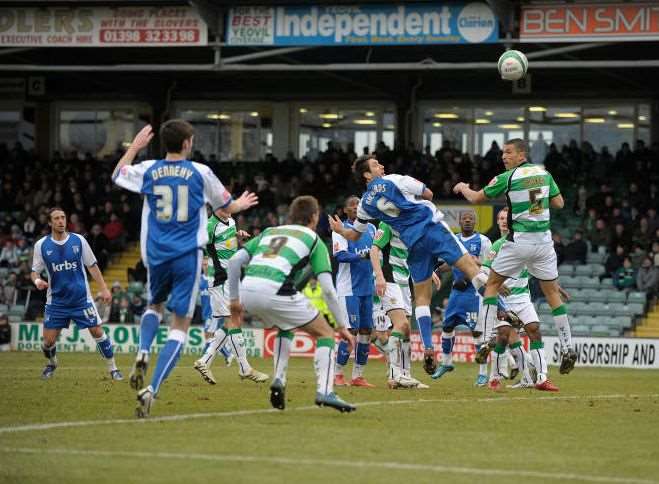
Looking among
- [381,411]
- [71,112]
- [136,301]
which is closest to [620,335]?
[136,301]

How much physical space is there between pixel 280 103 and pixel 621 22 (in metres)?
17.0

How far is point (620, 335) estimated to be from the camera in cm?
2814

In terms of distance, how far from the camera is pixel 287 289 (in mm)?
10750

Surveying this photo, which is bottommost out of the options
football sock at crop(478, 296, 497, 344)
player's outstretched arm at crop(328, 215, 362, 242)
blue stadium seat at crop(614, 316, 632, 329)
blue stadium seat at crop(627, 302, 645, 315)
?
blue stadium seat at crop(614, 316, 632, 329)

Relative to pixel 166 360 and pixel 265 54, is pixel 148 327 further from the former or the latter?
pixel 265 54

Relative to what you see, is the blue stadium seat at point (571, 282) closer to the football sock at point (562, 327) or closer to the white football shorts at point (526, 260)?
the football sock at point (562, 327)

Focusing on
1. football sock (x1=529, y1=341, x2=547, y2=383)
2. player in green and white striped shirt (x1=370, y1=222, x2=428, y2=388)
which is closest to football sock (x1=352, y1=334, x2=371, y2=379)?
player in green and white striped shirt (x1=370, y1=222, x2=428, y2=388)

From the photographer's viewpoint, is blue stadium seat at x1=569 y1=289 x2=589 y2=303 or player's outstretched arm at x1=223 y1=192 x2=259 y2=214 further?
blue stadium seat at x1=569 y1=289 x2=589 y2=303

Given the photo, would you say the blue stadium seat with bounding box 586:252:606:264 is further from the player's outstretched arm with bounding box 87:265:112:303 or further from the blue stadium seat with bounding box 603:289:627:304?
the player's outstretched arm with bounding box 87:265:112:303

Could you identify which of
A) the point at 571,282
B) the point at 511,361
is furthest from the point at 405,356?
the point at 571,282

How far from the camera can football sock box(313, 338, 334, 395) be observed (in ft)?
35.9

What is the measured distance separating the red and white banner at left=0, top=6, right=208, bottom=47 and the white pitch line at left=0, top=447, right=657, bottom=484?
23.6 m

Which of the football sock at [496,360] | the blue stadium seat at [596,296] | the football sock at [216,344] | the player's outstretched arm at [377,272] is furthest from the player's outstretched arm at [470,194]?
the blue stadium seat at [596,296]

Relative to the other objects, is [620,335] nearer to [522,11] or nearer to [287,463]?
[522,11]
